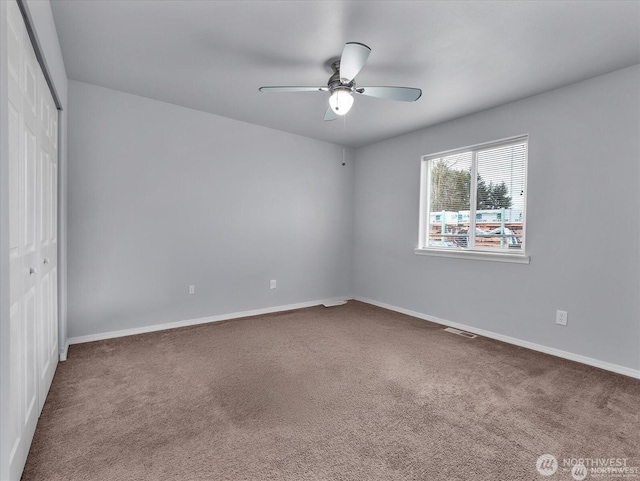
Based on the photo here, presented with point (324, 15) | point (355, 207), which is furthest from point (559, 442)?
point (355, 207)

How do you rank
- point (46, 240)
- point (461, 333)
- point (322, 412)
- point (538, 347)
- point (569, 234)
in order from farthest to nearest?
point (461, 333) → point (538, 347) → point (569, 234) → point (46, 240) → point (322, 412)

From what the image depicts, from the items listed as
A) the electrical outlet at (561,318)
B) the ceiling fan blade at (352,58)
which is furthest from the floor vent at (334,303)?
the ceiling fan blade at (352,58)

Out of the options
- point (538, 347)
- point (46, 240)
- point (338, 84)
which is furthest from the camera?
point (538, 347)

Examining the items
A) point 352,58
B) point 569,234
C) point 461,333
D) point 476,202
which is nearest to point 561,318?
point 569,234

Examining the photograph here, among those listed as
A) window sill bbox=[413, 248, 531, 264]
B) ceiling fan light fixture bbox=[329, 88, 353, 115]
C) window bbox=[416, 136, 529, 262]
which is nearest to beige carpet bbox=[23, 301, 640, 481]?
window sill bbox=[413, 248, 531, 264]

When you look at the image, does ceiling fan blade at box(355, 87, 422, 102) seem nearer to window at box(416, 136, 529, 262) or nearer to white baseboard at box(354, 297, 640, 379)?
window at box(416, 136, 529, 262)

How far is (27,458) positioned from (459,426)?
2.25 m

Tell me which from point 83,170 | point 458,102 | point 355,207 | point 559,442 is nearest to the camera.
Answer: point 559,442

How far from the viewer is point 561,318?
3.00 metres

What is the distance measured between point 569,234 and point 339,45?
103 inches

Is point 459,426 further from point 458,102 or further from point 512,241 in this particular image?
point 458,102

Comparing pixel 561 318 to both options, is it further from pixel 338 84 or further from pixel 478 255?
pixel 338 84

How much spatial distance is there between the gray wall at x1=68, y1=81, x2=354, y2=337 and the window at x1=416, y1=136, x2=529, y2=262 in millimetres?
1589

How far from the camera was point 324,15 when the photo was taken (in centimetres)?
207
